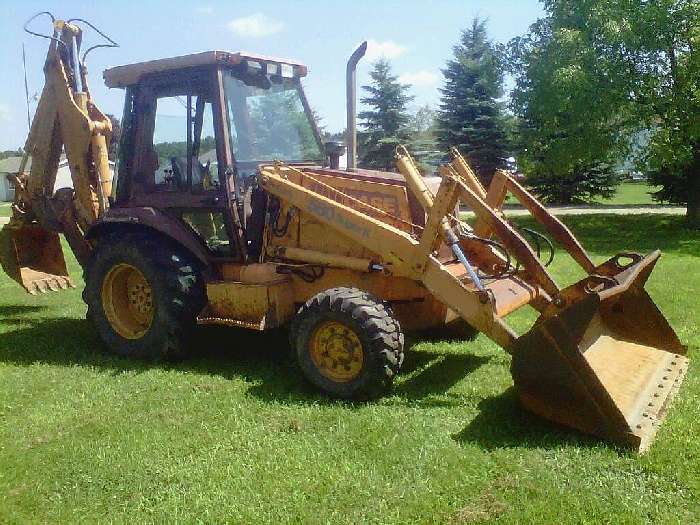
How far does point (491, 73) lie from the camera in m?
19.7

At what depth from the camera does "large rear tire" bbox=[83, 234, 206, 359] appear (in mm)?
5992

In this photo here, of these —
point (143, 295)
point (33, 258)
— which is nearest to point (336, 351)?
point (143, 295)

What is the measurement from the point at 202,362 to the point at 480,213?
2.85 m

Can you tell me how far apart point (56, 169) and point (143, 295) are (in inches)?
89.5

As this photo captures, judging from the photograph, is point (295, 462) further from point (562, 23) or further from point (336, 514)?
point (562, 23)

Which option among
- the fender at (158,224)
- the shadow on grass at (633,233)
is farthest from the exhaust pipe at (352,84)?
the shadow on grass at (633,233)

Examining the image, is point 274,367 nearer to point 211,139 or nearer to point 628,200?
point 211,139

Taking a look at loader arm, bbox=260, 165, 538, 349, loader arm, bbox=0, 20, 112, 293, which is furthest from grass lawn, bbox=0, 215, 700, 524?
loader arm, bbox=0, 20, 112, 293

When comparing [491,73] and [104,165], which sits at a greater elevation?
[491,73]

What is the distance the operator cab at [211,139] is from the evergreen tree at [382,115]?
71.5ft

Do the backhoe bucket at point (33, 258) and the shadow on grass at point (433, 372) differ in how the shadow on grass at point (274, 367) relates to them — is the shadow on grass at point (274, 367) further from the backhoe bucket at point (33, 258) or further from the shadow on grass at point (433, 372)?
the backhoe bucket at point (33, 258)

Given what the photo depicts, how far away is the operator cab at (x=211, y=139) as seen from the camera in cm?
597

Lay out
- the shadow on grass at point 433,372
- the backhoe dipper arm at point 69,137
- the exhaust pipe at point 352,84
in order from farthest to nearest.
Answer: the backhoe dipper arm at point 69,137 < the exhaust pipe at point 352,84 < the shadow on grass at point 433,372

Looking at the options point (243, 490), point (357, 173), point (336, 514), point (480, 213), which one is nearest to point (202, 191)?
point (357, 173)
